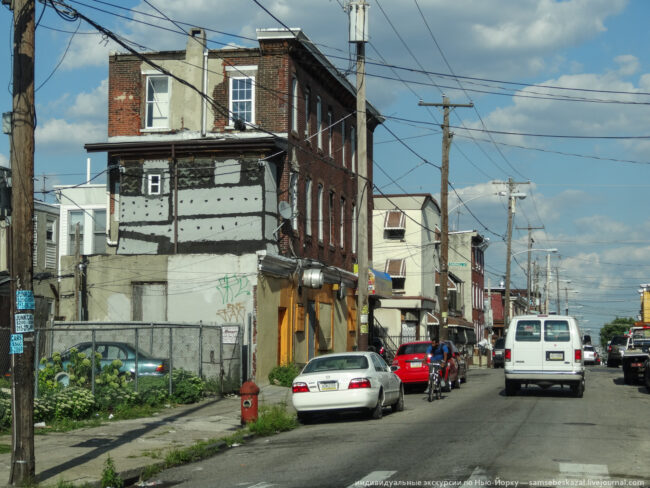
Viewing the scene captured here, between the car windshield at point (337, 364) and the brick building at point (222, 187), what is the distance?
877 cm

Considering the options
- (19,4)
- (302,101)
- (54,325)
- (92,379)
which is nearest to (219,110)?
(302,101)

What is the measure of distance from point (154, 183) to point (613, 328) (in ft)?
488

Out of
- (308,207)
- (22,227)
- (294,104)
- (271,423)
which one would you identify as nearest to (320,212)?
(308,207)

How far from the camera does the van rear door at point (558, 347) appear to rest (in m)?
24.0

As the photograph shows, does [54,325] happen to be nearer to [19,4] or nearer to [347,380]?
[347,380]

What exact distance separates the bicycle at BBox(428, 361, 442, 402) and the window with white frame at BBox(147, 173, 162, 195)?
38.8 feet

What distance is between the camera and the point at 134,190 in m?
31.2

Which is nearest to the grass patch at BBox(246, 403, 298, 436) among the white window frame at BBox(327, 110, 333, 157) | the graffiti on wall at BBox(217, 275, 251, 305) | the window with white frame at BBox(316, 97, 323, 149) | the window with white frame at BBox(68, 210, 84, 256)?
the graffiti on wall at BBox(217, 275, 251, 305)

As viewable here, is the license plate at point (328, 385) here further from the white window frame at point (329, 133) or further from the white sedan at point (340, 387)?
the white window frame at point (329, 133)

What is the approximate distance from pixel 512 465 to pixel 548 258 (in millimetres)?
88155

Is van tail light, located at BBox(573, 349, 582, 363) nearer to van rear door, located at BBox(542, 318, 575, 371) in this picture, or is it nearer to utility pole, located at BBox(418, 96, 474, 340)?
van rear door, located at BBox(542, 318, 575, 371)

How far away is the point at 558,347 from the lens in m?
24.1

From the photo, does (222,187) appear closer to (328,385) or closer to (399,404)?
(399,404)

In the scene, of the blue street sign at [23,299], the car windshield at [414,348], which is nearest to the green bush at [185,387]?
the car windshield at [414,348]
